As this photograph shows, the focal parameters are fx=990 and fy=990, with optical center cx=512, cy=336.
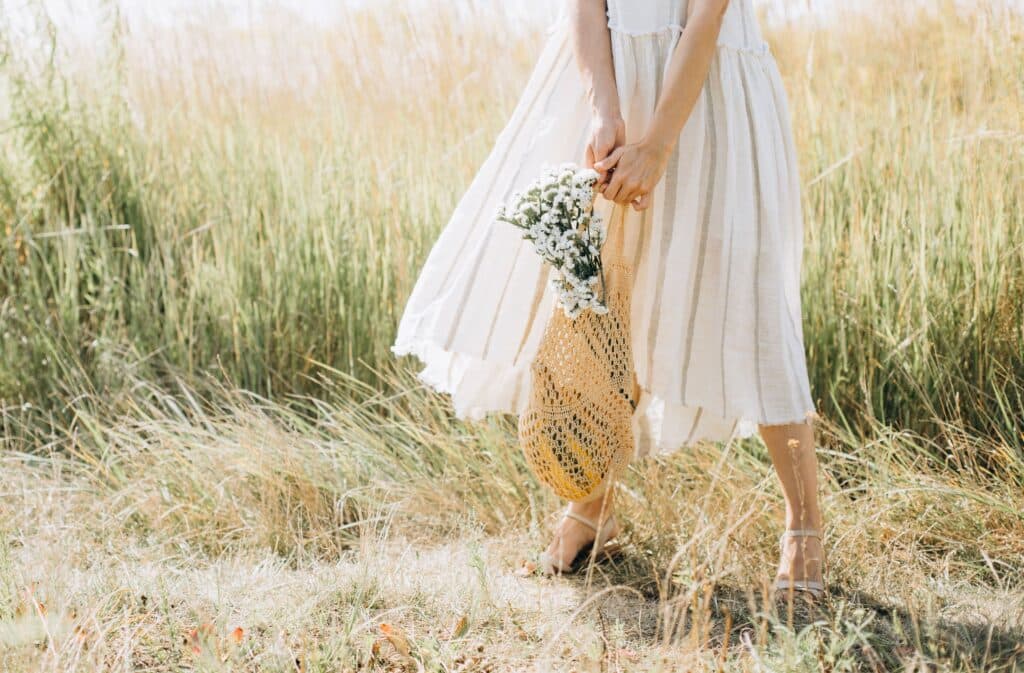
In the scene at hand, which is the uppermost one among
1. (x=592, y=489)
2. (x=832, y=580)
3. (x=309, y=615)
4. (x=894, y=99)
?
(x=894, y=99)

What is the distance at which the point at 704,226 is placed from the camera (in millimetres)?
2064

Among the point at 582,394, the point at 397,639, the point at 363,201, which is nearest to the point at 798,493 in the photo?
the point at 582,394

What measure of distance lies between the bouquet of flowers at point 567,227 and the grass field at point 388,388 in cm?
52

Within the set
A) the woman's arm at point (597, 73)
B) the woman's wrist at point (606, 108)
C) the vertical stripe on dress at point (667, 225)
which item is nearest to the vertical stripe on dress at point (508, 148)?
the woman's arm at point (597, 73)

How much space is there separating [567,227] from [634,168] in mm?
212

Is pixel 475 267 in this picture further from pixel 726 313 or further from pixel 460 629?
pixel 460 629

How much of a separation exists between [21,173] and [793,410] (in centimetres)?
290

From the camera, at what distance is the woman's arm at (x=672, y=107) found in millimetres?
1935

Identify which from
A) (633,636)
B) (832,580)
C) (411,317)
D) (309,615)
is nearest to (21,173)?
(411,317)

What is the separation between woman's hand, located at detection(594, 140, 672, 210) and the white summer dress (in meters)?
0.12

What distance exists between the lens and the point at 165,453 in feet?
9.32

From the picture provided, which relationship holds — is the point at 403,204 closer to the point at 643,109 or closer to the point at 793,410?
the point at 643,109

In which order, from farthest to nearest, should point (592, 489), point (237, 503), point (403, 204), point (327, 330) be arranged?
1. point (403, 204)
2. point (327, 330)
3. point (237, 503)
4. point (592, 489)

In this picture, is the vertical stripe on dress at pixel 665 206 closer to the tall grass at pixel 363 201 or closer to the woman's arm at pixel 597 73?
the woman's arm at pixel 597 73
